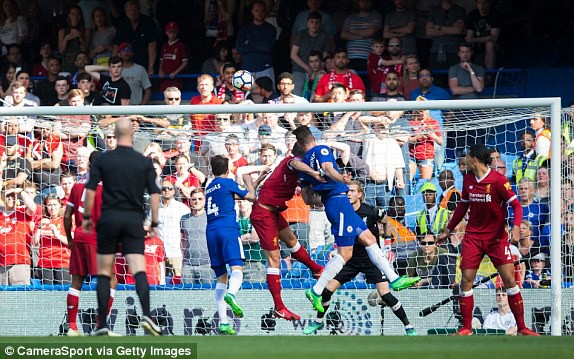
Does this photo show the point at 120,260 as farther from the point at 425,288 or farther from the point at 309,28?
the point at 309,28

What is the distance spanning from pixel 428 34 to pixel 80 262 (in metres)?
7.01

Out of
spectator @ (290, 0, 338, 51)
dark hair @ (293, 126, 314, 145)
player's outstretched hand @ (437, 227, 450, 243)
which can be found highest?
spectator @ (290, 0, 338, 51)

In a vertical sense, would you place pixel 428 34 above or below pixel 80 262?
above

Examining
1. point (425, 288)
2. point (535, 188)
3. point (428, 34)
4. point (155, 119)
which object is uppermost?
point (428, 34)

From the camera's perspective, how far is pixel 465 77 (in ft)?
50.0

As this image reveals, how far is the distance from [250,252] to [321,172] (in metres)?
2.11

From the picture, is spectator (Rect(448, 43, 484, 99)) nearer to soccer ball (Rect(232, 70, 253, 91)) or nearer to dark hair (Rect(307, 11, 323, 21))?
dark hair (Rect(307, 11, 323, 21))

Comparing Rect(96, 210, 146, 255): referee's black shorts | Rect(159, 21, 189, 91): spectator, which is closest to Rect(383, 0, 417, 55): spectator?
Rect(159, 21, 189, 91): spectator

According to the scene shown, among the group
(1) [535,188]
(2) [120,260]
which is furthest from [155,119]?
(1) [535,188]

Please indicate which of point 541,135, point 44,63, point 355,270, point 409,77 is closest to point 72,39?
point 44,63

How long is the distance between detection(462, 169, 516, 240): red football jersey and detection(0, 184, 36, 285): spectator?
4833mm

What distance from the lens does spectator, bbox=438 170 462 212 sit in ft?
41.0

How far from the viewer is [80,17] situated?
17.2 metres

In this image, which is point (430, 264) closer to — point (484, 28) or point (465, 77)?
point (465, 77)
